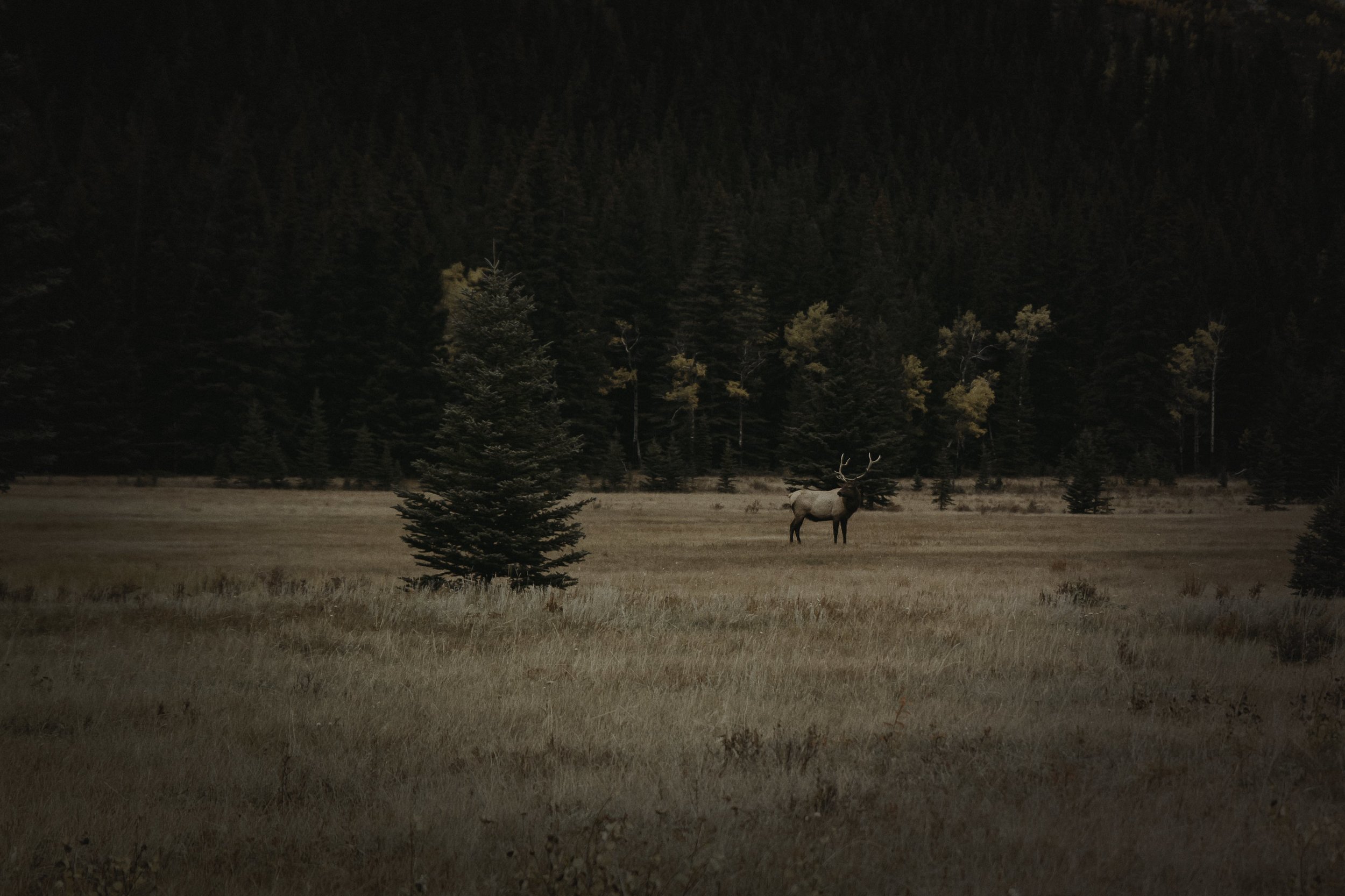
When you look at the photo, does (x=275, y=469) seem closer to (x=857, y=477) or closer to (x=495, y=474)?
(x=857, y=477)

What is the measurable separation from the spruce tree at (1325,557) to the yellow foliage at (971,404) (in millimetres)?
55805

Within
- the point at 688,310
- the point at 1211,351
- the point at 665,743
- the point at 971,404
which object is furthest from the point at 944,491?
the point at 665,743

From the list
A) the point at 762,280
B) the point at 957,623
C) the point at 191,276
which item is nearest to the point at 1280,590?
the point at 957,623

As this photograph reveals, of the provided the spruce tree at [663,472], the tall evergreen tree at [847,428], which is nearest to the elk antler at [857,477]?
the tall evergreen tree at [847,428]

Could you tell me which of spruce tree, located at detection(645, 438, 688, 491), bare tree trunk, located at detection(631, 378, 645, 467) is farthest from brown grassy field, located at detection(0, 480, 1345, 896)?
bare tree trunk, located at detection(631, 378, 645, 467)

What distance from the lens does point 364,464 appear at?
5981 cm

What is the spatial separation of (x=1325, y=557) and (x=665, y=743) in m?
16.8

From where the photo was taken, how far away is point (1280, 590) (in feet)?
70.5

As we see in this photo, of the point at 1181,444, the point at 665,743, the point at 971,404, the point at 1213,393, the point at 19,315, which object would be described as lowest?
the point at 665,743

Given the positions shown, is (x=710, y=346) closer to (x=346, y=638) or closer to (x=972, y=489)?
(x=972, y=489)

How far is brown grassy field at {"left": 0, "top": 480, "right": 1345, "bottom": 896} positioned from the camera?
15.0ft

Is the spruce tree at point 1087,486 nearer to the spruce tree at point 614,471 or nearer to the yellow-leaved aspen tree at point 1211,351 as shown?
the spruce tree at point 614,471

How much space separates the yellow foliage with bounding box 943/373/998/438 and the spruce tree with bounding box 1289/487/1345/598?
5580 cm

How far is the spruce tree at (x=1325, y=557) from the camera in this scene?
59.3 ft
